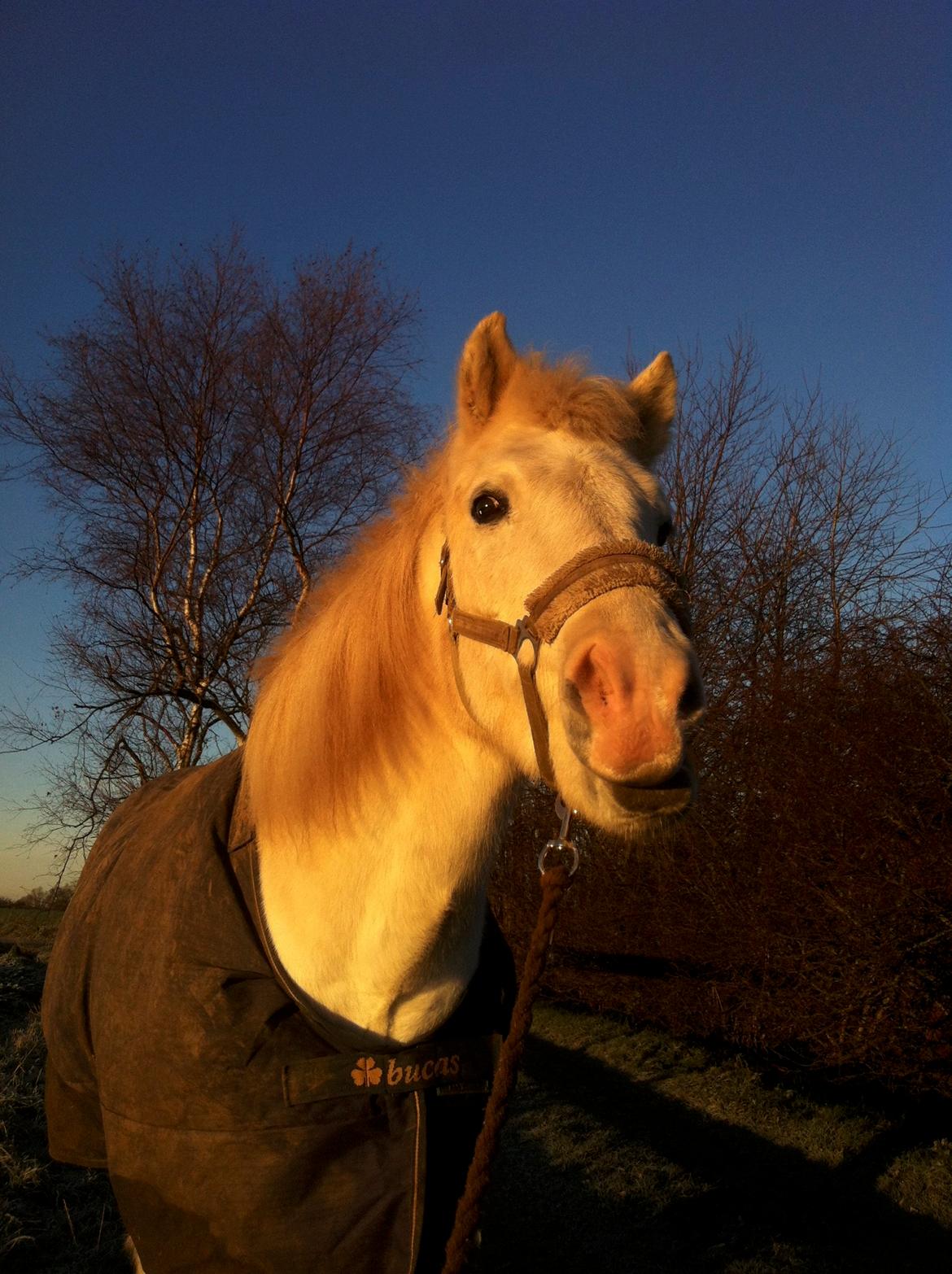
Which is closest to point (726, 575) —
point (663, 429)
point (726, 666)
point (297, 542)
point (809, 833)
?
point (726, 666)

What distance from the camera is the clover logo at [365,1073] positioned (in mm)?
1918

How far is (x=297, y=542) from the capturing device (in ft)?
36.2

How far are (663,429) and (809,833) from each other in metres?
2.90

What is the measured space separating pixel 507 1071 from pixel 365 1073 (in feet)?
1.81

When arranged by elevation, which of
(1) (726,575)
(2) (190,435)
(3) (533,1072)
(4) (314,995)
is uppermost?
(2) (190,435)

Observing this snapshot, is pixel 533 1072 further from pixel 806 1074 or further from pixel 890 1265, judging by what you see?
pixel 890 1265

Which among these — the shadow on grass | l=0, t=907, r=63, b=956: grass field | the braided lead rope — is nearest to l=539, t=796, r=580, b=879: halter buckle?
the braided lead rope

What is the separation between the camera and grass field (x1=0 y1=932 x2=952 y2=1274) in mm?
3559

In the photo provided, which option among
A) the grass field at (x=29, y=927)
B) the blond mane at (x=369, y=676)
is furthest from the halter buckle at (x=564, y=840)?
the grass field at (x=29, y=927)

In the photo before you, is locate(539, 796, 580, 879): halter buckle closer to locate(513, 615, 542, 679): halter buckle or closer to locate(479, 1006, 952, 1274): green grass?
locate(513, 615, 542, 679): halter buckle

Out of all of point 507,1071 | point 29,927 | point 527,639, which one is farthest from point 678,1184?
point 29,927

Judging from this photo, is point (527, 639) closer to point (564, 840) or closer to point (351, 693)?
point (564, 840)

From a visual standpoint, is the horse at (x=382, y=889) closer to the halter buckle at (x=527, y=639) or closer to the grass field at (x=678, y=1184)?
the halter buckle at (x=527, y=639)

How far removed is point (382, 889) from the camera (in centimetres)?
194
